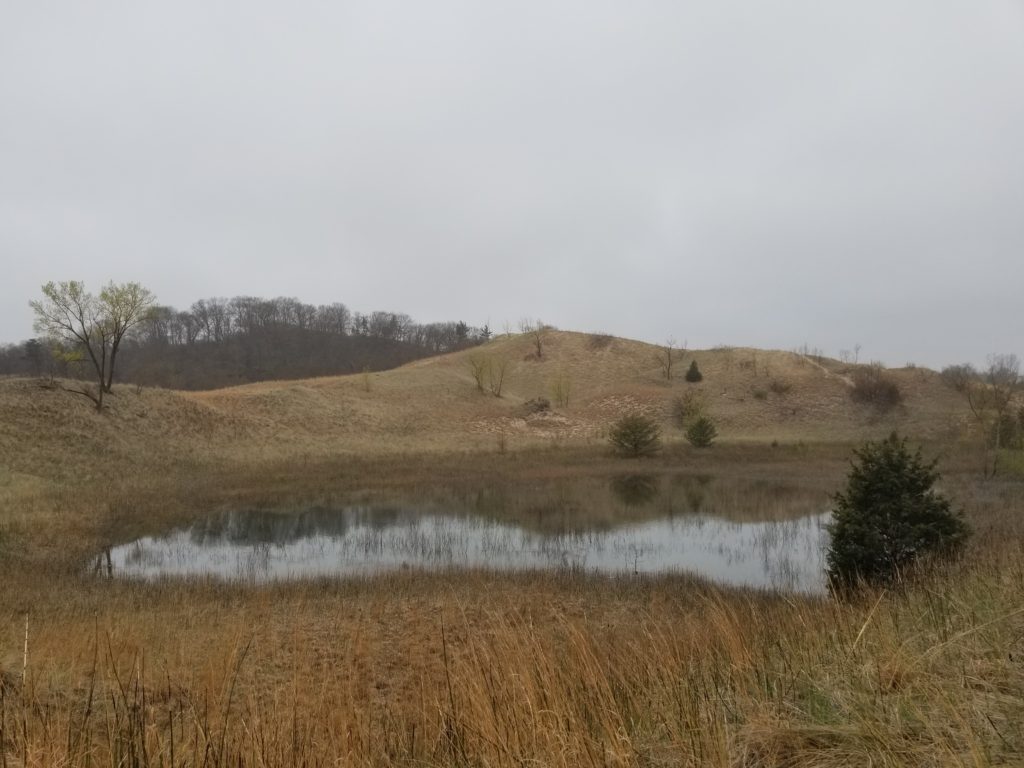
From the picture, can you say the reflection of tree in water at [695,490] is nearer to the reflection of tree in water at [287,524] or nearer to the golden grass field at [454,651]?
the golden grass field at [454,651]

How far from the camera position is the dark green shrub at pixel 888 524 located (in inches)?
362

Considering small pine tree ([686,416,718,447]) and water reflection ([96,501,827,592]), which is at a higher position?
small pine tree ([686,416,718,447])

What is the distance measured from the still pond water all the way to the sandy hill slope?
15006 mm

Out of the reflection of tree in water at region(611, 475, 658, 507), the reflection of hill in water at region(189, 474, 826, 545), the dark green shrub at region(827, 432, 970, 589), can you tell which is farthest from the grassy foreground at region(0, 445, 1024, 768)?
the reflection of tree in water at region(611, 475, 658, 507)

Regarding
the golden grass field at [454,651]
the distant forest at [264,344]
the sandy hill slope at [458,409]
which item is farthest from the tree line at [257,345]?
the golden grass field at [454,651]

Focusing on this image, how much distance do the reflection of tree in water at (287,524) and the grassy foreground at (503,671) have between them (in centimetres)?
344

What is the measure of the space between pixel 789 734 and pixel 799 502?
67.7 ft

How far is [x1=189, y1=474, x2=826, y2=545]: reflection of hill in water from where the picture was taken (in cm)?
1808

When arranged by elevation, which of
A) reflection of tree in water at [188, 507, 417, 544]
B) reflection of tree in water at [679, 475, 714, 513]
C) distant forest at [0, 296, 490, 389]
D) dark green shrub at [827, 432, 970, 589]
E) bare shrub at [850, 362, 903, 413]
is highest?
distant forest at [0, 296, 490, 389]

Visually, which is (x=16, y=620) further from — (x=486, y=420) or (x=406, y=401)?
(x=406, y=401)

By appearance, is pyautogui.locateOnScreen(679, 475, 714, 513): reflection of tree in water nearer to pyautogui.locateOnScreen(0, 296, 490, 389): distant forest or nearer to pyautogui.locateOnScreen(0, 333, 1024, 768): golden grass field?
pyautogui.locateOnScreen(0, 333, 1024, 768): golden grass field

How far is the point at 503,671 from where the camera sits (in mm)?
4633

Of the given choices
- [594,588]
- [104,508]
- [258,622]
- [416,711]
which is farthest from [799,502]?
[104,508]

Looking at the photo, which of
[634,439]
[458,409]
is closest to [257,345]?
[458,409]
